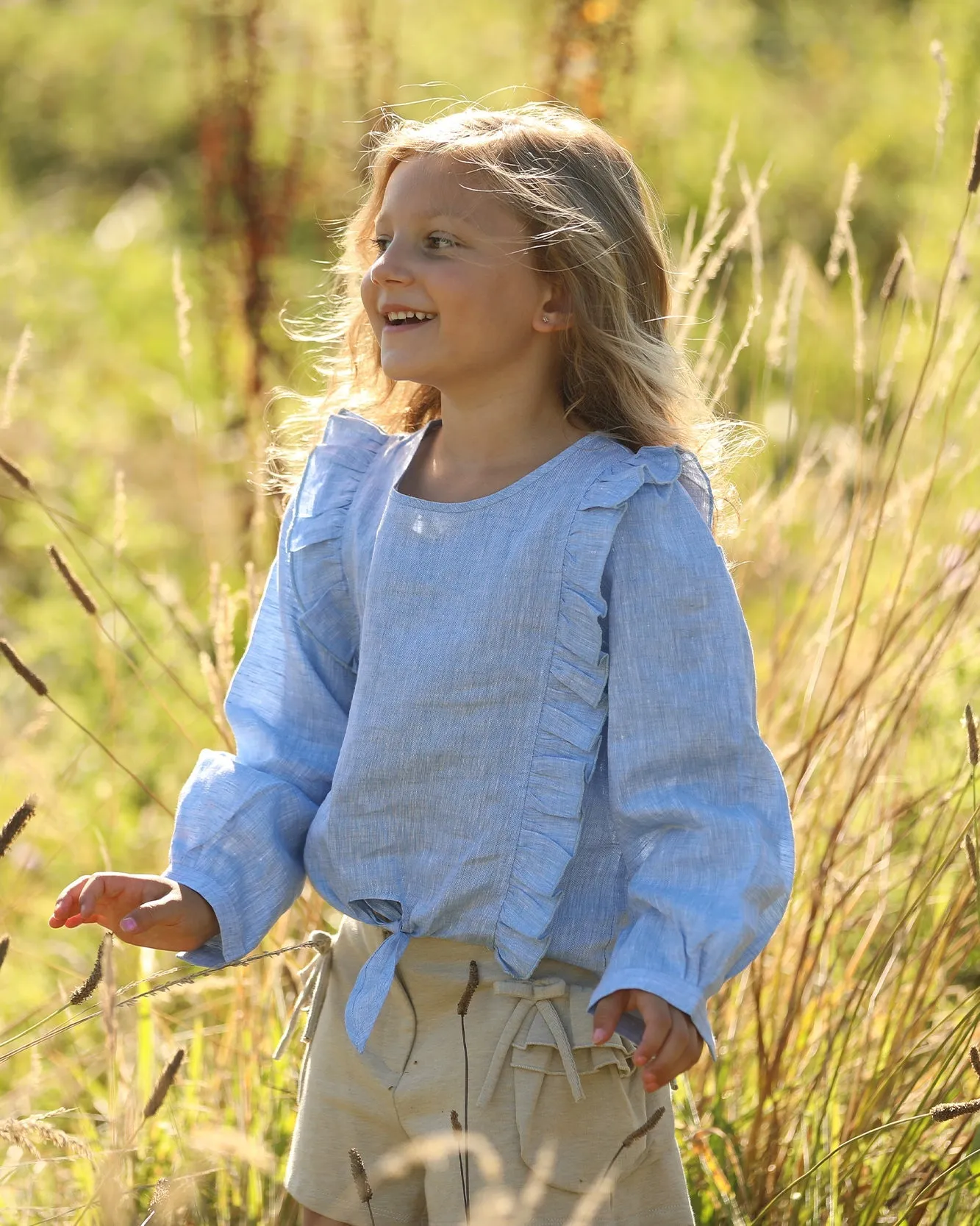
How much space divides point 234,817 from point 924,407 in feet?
3.81

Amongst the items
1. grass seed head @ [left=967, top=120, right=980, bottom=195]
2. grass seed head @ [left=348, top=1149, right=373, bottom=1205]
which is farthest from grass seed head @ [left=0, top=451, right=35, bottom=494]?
grass seed head @ [left=967, top=120, right=980, bottom=195]

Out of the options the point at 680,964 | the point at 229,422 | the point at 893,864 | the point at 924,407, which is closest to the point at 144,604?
the point at 229,422

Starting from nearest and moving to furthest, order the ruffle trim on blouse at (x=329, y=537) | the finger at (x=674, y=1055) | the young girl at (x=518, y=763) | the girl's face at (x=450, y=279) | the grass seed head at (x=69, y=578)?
the finger at (x=674, y=1055) < the young girl at (x=518, y=763) < the girl's face at (x=450, y=279) < the grass seed head at (x=69, y=578) < the ruffle trim on blouse at (x=329, y=537)

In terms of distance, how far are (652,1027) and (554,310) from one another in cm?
82

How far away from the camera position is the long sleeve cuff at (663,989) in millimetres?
1417

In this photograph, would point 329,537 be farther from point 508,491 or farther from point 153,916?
point 153,916

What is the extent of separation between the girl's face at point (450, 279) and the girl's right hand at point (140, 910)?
0.64 meters

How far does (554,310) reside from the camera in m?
1.71

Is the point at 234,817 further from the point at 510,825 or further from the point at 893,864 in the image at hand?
the point at 893,864

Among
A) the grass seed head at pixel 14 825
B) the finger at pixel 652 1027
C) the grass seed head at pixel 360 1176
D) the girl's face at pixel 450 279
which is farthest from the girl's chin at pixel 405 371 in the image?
the grass seed head at pixel 360 1176

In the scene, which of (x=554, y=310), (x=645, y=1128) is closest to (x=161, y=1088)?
(x=645, y=1128)

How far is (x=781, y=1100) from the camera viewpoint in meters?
2.07

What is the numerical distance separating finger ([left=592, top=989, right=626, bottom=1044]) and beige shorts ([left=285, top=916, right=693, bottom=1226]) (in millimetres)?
107

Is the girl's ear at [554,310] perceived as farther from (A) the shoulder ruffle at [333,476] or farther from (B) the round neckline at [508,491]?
(A) the shoulder ruffle at [333,476]
